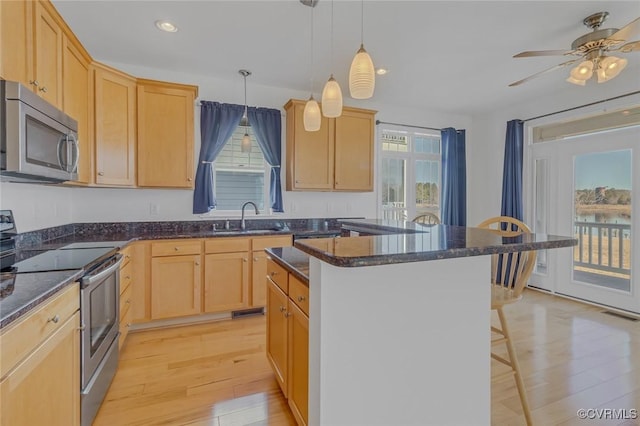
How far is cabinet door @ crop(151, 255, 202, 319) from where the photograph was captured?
2.97 m

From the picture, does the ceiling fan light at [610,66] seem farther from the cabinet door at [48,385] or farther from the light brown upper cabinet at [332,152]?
the cabinet door at [48,385]

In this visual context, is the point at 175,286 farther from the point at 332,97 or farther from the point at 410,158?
the point at 410,158

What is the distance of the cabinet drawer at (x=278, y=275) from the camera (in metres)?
1.75

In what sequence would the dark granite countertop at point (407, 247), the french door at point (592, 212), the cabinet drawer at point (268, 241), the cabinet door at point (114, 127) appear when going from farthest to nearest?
the french door at point (592, 212) → the cabinet drawer at point (268, 241) → the cabinet door at point (114, 127) → the dark granite countertop at point (407, 247)

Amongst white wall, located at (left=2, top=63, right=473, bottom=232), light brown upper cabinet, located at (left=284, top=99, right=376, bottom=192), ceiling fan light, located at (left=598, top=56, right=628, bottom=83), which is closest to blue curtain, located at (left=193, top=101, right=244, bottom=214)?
white wall, located at (left=2, top=63, right=473, bottom=232)

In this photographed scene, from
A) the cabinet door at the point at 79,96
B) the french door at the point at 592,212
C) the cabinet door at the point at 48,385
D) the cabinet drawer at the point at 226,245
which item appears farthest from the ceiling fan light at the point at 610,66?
the cabinet door at the point at 79,96

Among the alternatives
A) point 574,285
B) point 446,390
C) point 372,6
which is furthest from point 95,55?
point 574,285

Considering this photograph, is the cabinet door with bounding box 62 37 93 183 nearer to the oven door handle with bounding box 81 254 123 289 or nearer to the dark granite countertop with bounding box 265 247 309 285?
the oven door handle with bounding box 81 254 123 289

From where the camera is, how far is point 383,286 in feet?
4.28

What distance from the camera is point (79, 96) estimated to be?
2.54 meters

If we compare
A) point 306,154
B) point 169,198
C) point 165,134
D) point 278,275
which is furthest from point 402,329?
point 169,198

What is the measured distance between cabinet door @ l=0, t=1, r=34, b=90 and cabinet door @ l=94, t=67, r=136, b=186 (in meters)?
0.97

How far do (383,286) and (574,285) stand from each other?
13.4ft

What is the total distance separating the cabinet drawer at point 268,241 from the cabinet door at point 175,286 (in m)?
0.57
